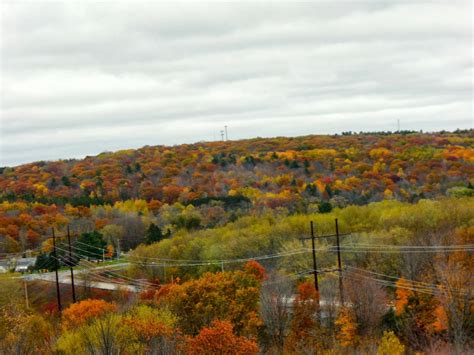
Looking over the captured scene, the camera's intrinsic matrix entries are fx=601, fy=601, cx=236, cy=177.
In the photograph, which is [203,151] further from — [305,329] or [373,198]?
[305,329]

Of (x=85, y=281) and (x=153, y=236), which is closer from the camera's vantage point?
(x=85, y=281)

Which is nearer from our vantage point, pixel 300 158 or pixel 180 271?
pixel 180 271

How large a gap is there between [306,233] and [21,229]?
45278 mm

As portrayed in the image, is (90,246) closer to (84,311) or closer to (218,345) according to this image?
(84,311)

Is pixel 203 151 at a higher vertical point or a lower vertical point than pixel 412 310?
higher

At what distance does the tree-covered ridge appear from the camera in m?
109

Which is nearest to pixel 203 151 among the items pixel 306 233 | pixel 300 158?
pixel 300 158

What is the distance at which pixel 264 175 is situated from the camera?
136250 millimetres

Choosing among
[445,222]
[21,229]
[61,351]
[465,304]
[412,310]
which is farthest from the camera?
[21,229]

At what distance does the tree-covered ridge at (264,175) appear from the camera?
356 ft

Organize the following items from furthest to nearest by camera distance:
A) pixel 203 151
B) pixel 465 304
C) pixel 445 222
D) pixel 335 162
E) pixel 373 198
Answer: pixel 203 151
pixel 335 162
pixel 373 198
pixel 445 222
pixel 465 304

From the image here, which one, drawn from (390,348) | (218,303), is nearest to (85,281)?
(218,303)

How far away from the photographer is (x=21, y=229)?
293 ft

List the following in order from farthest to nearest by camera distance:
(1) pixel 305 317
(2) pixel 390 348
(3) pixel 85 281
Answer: (3) pixel 85 281
(1) pixel 305 317
(2) pixel 390 348
